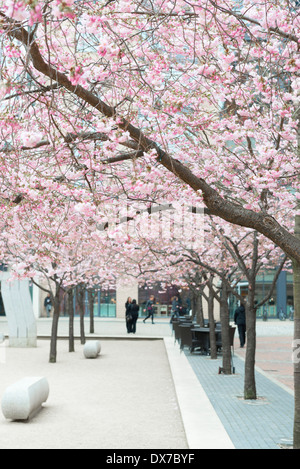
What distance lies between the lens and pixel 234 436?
7656mm

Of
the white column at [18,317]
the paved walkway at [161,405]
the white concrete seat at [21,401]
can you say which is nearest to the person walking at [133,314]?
the white column at [18,317]

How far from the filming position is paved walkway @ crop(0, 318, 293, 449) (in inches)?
296

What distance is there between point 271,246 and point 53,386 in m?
5.61

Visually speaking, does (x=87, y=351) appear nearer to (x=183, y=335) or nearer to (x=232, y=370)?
(x=183, y=335)

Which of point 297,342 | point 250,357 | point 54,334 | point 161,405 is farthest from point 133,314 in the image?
point 297,342

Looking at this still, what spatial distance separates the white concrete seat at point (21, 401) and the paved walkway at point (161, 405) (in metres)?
0.18

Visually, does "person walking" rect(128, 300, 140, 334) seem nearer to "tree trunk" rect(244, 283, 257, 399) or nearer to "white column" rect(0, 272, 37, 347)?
"white column" rect(0, 272, 37, 347)

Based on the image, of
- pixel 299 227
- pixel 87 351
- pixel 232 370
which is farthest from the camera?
pixel 87 351

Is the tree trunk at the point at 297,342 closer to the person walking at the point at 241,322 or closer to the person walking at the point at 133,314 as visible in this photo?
the person walking at the point at 241,322

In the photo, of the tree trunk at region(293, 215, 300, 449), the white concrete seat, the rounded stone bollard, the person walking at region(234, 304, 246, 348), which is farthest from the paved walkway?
the person walking at region(234, 304, 246, 348)

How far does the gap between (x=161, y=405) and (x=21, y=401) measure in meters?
2.65

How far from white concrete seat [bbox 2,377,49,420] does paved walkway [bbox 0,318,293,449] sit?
18 cm

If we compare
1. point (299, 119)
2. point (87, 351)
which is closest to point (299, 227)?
point (299, 119)

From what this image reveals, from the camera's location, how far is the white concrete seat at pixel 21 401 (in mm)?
8578
